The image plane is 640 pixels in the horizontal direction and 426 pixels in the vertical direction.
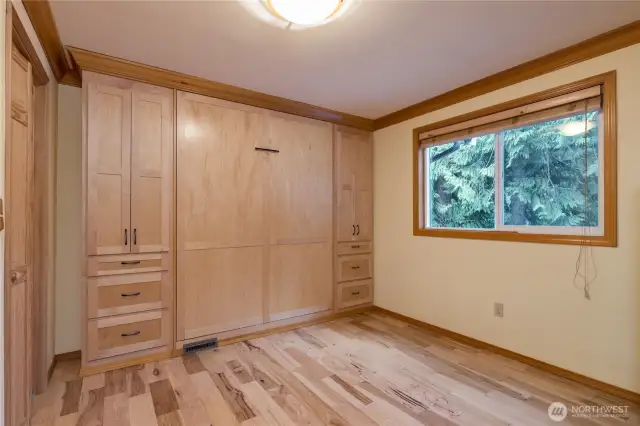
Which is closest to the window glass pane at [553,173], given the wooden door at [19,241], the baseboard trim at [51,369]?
the wooden door at [19,241]

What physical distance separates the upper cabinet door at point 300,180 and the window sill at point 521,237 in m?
1.07

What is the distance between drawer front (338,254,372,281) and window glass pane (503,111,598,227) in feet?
5.38

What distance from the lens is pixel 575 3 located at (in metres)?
1.75

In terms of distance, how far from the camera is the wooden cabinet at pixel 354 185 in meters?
3.67

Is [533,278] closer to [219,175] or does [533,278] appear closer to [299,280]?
[299,280]

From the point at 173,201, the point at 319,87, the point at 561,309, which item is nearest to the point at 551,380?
the point at 561,309

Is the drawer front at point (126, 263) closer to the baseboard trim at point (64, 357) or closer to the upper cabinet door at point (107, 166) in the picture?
the upper cabinet door at point (107, 166)

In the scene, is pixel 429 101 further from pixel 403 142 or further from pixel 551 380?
pixel 551 380

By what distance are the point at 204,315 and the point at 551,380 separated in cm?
269

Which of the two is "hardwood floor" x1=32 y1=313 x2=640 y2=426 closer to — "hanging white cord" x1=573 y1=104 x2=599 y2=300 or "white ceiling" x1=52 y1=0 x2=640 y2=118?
"hanging white cord" x1=573 y1=104 x2=599 y2=300

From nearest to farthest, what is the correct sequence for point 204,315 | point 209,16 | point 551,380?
point 209,16
point 551,380
point 204,315

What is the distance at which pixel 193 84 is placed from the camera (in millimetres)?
2688

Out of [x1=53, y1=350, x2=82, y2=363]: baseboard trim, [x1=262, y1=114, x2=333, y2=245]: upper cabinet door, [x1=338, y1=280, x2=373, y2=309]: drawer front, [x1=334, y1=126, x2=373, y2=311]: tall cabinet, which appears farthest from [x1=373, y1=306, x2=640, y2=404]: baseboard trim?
[x1=53, y1=350, x2=82, y2=363]: baseboard trim

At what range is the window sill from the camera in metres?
2.12
